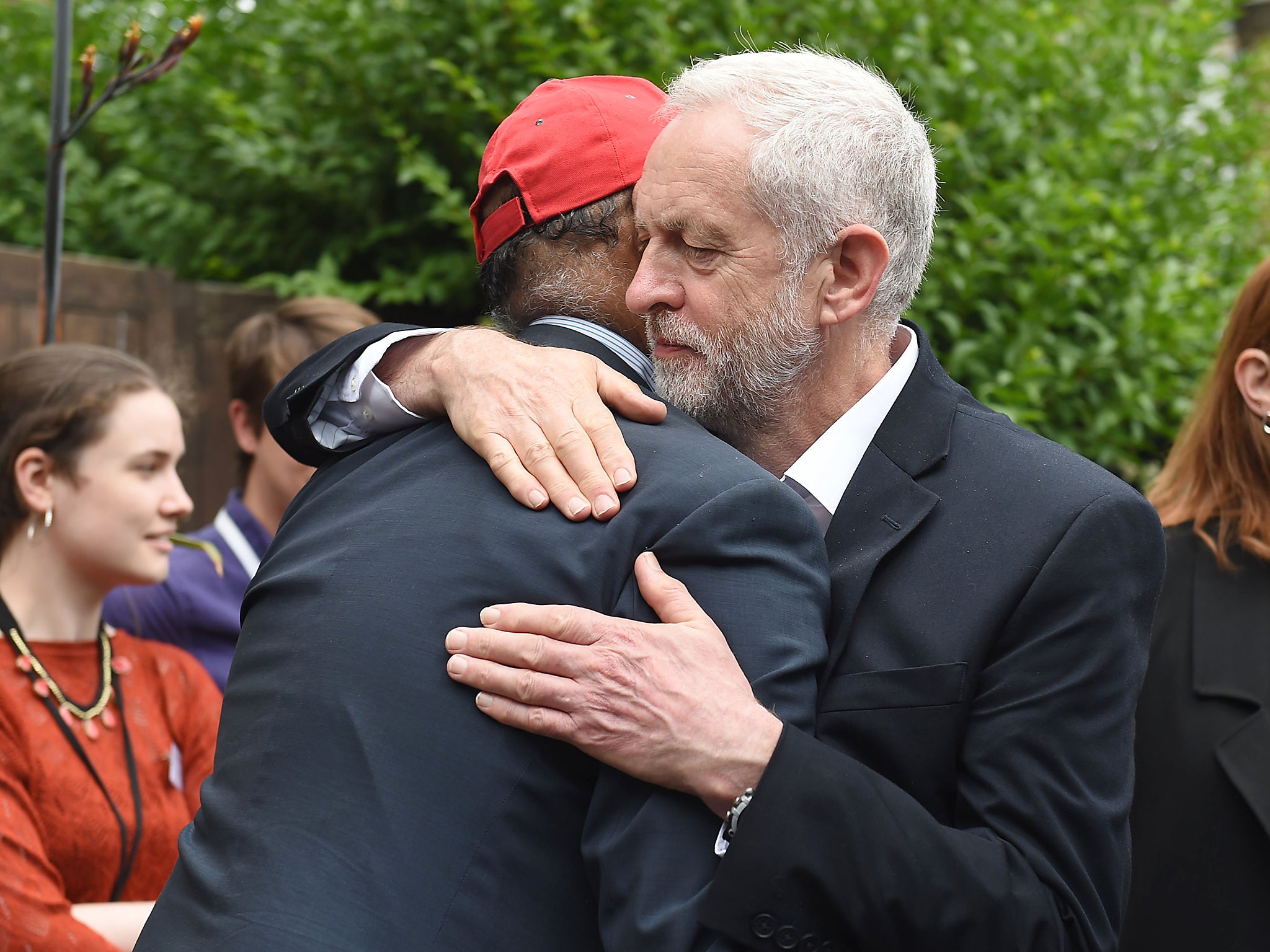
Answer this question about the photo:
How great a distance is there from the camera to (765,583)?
1.48 m

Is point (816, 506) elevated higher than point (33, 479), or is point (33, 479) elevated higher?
point (816, 506)

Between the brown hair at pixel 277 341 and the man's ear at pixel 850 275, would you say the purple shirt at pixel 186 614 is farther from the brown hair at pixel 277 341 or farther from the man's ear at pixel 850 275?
the man's ear at pixel 850 275

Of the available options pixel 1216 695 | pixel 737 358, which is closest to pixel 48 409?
pixel 737 358

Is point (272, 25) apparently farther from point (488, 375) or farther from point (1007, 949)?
point (1007, 949)

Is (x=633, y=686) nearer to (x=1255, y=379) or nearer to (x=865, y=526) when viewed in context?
(x=865, y=526)

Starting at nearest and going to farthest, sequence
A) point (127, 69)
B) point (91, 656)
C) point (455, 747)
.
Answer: point (455, 747) → point (91, 656) → point (127, 69)

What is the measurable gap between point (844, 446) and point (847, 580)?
0.28m

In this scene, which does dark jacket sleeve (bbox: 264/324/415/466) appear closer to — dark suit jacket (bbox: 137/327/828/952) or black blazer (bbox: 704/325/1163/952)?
dark suit jacket (bbox: 137/327/828/952)

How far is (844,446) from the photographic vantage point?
192cm

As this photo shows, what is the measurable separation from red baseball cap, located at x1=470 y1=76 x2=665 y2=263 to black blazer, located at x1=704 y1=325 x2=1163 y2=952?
609 mm

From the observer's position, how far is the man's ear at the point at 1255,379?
109 inches

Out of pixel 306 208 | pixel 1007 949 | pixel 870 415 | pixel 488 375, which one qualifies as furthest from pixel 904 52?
pixel 1007 949

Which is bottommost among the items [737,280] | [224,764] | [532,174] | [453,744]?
[224,764]

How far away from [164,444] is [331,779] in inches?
71.4
